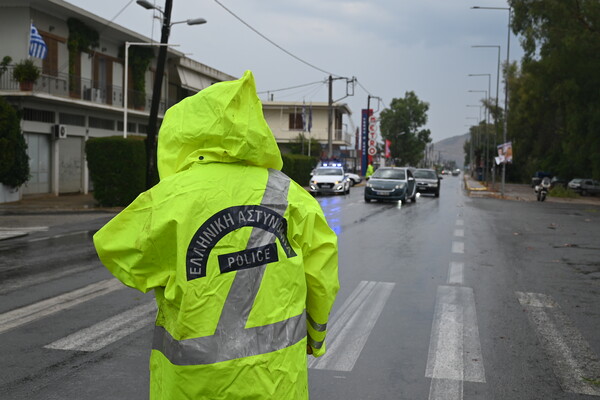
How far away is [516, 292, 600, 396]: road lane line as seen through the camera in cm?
525

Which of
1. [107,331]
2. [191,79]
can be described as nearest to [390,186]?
[191,79]

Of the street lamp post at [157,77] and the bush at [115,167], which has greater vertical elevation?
the street lamp post at [157,77]

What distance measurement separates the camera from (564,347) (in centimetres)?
629

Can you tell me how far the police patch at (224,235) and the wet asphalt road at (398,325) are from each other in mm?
2684

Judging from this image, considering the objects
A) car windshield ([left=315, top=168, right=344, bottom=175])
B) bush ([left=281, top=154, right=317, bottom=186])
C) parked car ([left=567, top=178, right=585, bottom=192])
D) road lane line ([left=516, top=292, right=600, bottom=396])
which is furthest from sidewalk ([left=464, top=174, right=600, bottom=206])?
road lane line ([left=516, top=292, right=600, bottom=396])

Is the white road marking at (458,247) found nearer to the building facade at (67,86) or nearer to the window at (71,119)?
the building facade at (67,86)

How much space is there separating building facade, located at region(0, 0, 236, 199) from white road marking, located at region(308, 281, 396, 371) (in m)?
22.6

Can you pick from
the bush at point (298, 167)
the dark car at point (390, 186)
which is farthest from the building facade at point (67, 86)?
the dark car at point (390, 186)

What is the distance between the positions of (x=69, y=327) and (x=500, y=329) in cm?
431

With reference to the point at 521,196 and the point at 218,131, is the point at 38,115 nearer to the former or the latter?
the point at 521,196

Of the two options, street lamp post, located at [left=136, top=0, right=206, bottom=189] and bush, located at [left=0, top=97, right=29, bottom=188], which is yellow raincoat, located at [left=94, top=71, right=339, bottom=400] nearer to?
street lamp post, located at [left=136, top=0, right=206, bottom=189]

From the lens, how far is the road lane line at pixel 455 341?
5.41 meters

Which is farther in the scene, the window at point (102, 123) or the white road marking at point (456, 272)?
the window at point (102, 123)

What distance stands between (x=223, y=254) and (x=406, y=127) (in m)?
122
